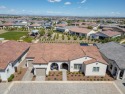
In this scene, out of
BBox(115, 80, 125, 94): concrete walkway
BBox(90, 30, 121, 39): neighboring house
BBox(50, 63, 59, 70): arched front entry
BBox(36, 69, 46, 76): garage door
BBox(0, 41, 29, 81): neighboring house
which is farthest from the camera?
BBox(90, 30, 121, 39): neighboring house

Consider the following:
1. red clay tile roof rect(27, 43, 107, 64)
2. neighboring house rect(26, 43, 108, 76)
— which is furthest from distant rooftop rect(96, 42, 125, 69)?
neighboring house rect(26, 43, 108, 76)

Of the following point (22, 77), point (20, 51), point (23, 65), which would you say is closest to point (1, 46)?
point (20, 51)

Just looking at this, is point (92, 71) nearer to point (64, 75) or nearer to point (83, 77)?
point (83, 77)

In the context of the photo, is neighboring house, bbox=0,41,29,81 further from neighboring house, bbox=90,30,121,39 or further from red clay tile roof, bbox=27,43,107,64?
neighboring house, bbox=90,30,121,39

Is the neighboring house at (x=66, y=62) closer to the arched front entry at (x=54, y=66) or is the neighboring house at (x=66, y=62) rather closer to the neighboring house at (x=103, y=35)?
the arched front entry at (x=54, y=66)

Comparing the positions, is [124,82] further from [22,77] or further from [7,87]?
[7,87]

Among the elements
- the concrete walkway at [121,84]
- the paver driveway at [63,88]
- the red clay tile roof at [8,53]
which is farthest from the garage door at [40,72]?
the concrete walkway at [121,84]
